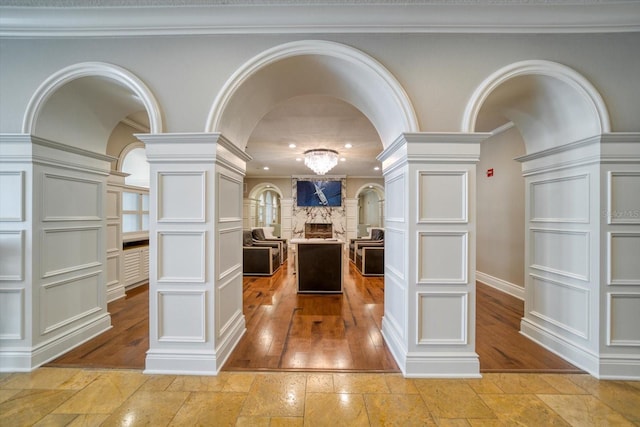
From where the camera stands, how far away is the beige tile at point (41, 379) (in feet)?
6.76

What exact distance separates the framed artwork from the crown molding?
769cm

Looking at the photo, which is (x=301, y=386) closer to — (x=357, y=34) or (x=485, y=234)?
(x=357, y=34)

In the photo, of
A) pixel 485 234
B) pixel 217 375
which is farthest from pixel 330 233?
pixel 217 375

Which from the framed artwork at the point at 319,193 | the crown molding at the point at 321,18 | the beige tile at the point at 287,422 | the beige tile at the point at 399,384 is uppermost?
the crown molding at the point at 321,18

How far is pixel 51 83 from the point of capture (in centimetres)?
228

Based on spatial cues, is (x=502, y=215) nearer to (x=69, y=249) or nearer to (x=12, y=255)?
(x=69, y=249)

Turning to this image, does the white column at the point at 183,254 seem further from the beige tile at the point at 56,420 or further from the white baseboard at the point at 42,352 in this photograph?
the white baseboard at the point at 42,352

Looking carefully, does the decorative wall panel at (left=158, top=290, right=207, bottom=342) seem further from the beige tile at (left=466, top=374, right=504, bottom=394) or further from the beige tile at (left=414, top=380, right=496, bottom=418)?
the beige tile at (left=466, top=374, right=504, bottom=394)

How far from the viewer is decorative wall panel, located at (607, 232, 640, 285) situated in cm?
219

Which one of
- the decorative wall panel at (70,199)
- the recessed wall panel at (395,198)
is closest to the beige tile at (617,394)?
the recessed wall panel at (395,198)

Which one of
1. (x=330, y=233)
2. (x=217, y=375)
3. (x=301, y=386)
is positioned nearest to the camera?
(x=301, y=386)

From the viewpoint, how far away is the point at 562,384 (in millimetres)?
2096

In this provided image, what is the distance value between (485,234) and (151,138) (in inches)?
216

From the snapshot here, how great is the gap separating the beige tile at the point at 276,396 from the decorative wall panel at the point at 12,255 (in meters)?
2.28
